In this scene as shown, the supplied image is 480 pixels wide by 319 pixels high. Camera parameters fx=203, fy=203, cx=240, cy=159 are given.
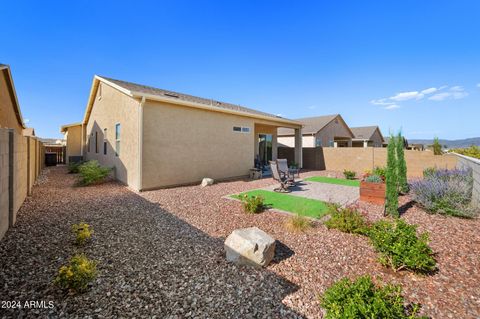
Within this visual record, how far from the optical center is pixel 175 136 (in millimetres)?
9047

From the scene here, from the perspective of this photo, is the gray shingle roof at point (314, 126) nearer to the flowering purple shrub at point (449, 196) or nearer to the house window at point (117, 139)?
the flowering purple shrub at point (449, 196)

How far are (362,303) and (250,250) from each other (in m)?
1.67

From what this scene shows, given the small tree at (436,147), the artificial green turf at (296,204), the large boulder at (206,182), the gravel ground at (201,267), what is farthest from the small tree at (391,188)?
the small tree at (436,147)

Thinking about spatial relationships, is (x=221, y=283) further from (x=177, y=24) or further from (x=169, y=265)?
(x=177, y=24)

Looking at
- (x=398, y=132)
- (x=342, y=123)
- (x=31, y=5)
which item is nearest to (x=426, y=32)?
(x=398, y=132)

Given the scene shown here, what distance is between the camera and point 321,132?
2308cm

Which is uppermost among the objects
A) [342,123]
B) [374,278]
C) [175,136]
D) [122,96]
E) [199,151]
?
[342,123]

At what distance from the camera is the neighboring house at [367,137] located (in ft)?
102

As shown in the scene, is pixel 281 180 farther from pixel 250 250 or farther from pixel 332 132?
pixel 332 132

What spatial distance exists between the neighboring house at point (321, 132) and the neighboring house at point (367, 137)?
338cm

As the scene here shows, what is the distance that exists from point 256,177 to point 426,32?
407 inches

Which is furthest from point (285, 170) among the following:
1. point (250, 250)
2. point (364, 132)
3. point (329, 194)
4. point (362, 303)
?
point (364, 132)

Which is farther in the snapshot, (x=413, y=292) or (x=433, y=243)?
(x=433, y=243)

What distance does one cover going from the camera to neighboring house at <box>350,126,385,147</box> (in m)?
31.0
